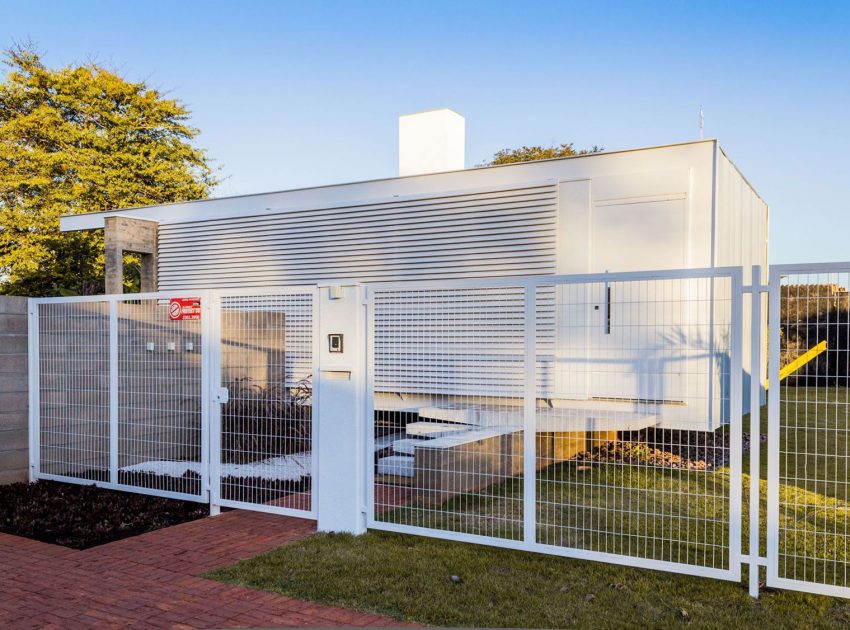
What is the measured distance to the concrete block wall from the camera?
270 inches

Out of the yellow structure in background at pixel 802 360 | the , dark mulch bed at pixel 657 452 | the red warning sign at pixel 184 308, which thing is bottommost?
the , dark mulch bed at pixel 657 452

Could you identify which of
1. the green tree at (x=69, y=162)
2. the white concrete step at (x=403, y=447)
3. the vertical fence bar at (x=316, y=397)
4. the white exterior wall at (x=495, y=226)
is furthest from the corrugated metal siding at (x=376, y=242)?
the green tree at (x=69, y=162)

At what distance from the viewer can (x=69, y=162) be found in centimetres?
2216

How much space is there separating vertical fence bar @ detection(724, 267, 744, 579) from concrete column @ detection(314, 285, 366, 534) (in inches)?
104

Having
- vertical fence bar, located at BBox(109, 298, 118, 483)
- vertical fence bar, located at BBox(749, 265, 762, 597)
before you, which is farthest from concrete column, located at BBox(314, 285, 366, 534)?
vertical fence bar, located at BBox(749, 265, 762, 597)

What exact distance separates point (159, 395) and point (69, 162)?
757 inches

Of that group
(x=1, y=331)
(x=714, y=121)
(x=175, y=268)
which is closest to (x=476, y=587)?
(x=1, y=331)

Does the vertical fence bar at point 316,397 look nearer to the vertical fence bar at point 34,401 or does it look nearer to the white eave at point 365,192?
the vertical fence bar at point 34,401

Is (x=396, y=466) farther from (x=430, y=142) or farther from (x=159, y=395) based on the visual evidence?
(x=430, y=142)

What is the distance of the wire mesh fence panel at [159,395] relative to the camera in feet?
20.3

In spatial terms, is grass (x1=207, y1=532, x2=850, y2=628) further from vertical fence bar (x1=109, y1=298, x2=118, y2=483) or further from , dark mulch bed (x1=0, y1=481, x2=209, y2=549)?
vertical fence bar (x1=109, y1=298, x2=118, y2=483)

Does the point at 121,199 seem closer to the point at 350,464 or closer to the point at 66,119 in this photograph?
the point at 66,119

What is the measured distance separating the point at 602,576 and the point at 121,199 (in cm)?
2292

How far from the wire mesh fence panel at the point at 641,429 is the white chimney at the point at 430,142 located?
350 centimetres
